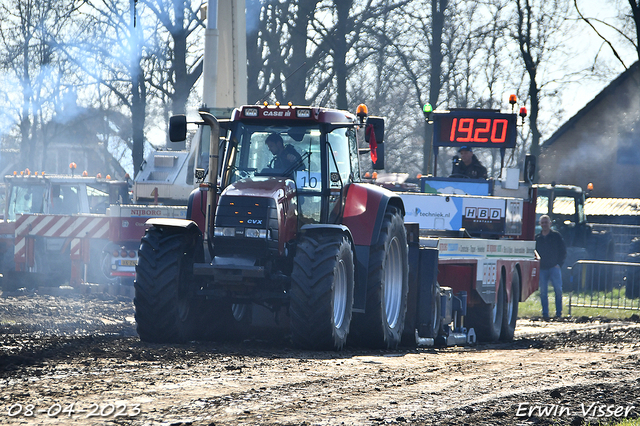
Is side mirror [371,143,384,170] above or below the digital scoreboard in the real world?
below

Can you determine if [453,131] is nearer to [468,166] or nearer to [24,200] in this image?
[468,166]

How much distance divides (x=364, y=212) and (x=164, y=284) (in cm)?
234

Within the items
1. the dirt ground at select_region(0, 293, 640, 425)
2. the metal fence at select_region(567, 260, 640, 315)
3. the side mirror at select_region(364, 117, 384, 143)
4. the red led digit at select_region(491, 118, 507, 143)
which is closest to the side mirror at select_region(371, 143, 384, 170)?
the side mirror at select_region(364, 117, 384, 143)

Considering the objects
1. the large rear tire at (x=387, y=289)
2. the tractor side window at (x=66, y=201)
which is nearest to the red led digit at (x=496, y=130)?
the large rear tire at (x=387, y=289)

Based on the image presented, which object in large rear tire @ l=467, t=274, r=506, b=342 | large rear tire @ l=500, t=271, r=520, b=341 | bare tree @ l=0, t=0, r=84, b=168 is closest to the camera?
large rear tire @ l=467, t=274, r=506, b=342

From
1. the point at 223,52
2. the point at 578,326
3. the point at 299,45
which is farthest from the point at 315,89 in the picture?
the point at 578,326

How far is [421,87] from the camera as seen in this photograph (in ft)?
110

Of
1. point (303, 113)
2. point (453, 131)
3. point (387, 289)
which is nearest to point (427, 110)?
point (453, 131)

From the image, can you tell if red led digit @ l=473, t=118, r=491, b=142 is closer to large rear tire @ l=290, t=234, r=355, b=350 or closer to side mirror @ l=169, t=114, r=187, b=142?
large rear tire @ l=290, t=234, r=355, b=350

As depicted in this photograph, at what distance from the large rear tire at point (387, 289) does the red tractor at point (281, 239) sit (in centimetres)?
1

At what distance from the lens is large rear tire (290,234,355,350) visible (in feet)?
28.2

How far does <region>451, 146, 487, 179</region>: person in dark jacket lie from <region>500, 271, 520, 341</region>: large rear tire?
181cm

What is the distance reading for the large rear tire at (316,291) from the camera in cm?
860

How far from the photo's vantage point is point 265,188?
8.95 metres
